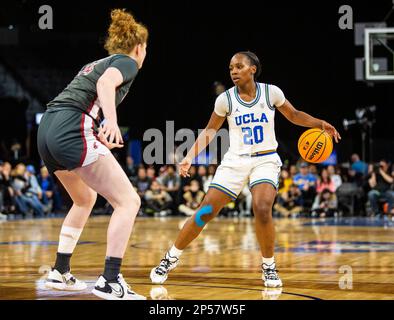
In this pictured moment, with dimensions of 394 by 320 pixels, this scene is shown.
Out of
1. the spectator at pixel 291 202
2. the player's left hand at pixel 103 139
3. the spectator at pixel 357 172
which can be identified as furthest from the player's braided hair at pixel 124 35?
the spectator at pixel 357 172

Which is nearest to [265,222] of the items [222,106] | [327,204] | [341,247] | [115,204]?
[222,106]

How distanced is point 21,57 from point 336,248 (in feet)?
59.1

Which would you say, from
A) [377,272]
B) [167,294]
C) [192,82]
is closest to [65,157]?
[167,294]

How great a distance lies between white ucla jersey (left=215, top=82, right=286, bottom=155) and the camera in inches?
255

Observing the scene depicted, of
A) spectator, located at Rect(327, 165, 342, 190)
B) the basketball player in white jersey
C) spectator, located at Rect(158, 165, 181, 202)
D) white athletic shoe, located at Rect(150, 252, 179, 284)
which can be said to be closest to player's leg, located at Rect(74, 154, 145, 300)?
white athletic shoe, located at Rect(150, 252, 179, 284)

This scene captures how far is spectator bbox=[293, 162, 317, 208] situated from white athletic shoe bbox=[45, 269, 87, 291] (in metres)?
13.2

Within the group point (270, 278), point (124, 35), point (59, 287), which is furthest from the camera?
Answer: point (270, 278)

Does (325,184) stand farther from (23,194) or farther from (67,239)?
(67,239)

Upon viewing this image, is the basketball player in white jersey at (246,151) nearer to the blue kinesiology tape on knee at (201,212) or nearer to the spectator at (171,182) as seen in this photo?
the blue kinesiology tape on knee at (201,212)

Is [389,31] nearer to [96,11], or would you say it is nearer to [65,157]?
[96,11]

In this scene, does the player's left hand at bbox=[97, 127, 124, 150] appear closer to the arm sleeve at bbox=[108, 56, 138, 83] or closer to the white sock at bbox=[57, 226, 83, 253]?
the arm sleeve at bbox=[108, 56, 138, 83]

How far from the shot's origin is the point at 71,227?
601 cm

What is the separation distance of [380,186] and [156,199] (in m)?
5.60

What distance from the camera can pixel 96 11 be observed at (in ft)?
77.4
